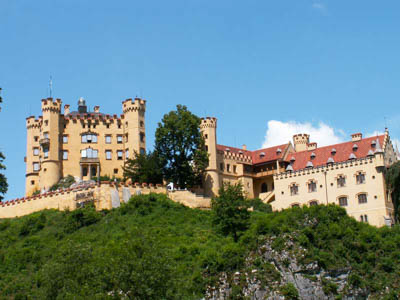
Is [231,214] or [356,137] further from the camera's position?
[356,137]

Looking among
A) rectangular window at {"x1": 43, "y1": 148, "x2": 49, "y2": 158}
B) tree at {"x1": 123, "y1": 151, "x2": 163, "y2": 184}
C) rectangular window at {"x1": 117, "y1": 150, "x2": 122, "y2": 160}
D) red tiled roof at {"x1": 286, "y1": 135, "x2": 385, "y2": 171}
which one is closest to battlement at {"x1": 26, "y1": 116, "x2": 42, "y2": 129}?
rectangular window at {"x1": 43, "y1": 148, "x2": 49, "y2": 158}

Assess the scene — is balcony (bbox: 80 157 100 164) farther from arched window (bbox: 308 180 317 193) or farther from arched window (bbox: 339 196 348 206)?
arched window (bbox: 339 196 348 206)

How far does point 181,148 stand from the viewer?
85.6m

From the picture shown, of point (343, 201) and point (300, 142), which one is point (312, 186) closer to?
point (343, 201)

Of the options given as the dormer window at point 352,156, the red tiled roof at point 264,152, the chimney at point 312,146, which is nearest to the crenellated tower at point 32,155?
the red tiled roof at point 264,152

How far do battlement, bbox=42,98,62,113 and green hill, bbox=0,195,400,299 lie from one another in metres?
24.7

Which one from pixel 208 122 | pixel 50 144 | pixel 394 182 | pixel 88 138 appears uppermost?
pixel 208 122

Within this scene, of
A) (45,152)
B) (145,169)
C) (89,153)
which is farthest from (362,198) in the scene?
(45,152)

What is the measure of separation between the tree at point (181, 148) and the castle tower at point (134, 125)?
639cm

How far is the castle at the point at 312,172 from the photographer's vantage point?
76562mm

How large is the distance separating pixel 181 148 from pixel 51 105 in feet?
62.9

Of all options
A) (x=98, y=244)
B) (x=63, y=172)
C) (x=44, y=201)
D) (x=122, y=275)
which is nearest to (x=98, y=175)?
(x=63, y=172)

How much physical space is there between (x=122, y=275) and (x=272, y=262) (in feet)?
61.2

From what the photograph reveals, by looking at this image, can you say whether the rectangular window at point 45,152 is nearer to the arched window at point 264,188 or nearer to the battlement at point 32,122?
the battlement at point 32,122
